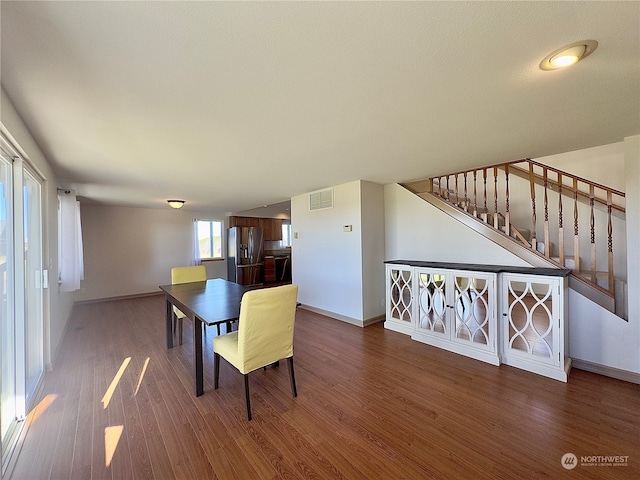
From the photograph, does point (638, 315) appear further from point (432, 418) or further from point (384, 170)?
point (384, 170)

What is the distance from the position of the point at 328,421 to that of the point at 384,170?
9.30ft

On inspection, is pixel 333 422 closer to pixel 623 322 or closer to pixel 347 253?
pixel 347 253

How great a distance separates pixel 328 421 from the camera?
1.92m

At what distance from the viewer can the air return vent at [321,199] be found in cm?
444

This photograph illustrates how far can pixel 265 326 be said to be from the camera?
82.3 inches

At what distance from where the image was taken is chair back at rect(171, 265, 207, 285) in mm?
3738

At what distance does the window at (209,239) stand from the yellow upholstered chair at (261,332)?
5857mm

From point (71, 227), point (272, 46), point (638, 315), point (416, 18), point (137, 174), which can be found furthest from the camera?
point (71, 227)

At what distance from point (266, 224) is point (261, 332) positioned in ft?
22.0

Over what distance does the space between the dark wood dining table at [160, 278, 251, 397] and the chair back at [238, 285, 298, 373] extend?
210 millimetres

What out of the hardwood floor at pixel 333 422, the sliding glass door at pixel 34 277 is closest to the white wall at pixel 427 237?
the hardwood floor at pixel 333 422

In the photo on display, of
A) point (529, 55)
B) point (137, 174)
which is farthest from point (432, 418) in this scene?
point (137, 174)

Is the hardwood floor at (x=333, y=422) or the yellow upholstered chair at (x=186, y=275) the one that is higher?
the yellow upholstered chair at (x=186, y=275)

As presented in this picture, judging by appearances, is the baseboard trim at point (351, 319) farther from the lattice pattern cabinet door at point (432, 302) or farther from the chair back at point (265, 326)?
the chair back at point (265, 326)
